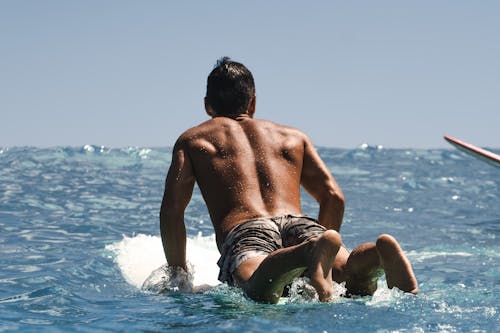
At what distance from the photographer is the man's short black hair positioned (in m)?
4.45

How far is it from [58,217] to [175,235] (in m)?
7.49

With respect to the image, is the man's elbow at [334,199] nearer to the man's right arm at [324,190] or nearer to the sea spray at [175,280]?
the man's right arm at [324,190]

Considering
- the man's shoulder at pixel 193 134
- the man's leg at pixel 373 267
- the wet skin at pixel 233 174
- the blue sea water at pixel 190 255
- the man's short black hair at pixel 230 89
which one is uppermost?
the man's short black hair at pixel 230 89

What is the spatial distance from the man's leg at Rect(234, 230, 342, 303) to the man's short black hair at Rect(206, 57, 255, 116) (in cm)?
104

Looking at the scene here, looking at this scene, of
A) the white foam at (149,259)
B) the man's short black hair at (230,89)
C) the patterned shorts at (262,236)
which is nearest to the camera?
the patterned shorts at (262,236)

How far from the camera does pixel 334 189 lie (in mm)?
4535

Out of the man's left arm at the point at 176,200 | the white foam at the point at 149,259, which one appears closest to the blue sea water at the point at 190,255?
the white foam at the point at 149,259

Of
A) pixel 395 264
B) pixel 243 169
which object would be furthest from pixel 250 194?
pixel 395 264

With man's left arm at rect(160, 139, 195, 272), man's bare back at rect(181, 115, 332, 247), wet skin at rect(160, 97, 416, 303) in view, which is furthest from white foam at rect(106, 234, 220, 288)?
man's bare back at rect(181, 115, 332, 247)

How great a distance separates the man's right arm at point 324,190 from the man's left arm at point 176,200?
0.70 metres

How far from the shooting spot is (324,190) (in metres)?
4.54

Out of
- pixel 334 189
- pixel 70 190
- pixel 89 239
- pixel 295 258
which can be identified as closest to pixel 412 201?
pixel 70 190

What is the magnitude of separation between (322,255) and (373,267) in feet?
1.64

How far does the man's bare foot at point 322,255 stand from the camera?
3.36 meters
